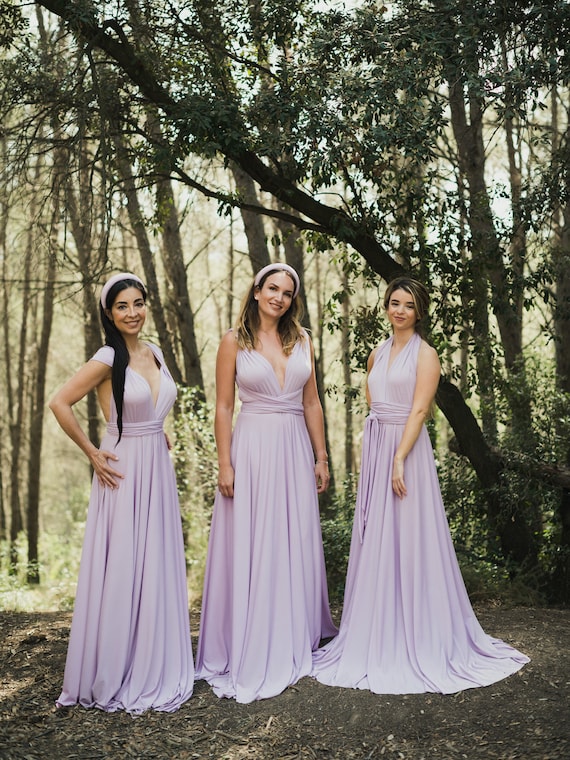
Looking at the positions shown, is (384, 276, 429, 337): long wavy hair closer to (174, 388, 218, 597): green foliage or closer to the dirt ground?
the dirt ground

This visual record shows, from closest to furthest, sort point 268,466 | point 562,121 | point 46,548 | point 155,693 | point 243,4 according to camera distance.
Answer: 1. point 155,693
2. point 268,466
3. point 243,4
4. point 562,121
5. point 46,548

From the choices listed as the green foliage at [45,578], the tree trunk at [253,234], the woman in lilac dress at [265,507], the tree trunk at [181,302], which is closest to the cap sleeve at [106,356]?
the woman in lilac dress at [265,507]

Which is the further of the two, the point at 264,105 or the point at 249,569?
the point at 264,105

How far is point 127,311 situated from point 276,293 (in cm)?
92

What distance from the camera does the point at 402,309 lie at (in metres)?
5.00

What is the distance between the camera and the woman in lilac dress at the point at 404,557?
480cm

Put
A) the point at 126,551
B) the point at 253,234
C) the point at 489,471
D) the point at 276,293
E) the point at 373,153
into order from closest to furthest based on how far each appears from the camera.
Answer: the point at 126,551
the point at 276,293
the point at 373,153
the point at 489,471
the point at 253,234

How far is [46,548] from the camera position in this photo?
2217cm

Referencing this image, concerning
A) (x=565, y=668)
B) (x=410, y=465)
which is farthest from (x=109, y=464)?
(x=565, y=668)

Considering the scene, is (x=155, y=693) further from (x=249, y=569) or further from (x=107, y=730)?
(x=249, y=569)

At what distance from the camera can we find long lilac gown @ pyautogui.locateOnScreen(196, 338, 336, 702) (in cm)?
481

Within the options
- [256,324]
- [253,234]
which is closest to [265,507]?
[256,324]

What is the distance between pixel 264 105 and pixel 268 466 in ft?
9.37

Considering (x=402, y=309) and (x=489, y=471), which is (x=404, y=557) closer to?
(x=402, y=309)
